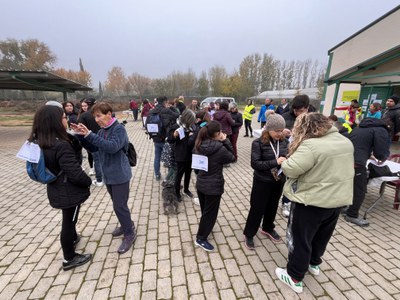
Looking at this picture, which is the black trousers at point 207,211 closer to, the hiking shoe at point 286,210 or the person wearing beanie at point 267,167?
the person wearing beanie at point 267,167

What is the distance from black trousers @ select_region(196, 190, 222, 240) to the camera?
2.59 meters

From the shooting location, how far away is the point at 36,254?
2701 mm

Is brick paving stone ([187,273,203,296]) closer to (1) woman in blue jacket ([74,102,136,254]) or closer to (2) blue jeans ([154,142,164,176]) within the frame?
(1) woman in blue jacket ([74,102,136,254])

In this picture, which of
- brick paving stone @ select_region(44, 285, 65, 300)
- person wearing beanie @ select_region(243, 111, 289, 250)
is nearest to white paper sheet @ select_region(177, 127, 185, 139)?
person wearing beanie @ select_region(243, 111, 289, 250)

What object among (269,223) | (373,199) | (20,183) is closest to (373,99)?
(373,199)

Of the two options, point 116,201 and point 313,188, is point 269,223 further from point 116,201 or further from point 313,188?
point 116,201

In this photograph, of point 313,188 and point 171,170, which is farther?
point 171,170

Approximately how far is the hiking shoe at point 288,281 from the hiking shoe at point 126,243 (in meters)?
1.87

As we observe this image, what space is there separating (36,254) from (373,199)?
18.9 ft

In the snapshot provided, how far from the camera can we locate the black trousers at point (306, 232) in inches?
76.6

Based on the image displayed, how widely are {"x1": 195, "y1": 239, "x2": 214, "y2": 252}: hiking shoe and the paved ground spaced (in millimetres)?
62

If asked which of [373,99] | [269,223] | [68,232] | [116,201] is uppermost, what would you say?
[373,99]

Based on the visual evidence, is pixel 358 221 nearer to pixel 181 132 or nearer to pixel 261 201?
pixel 261 201

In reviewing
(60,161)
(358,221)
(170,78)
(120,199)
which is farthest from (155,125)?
(170,78)
